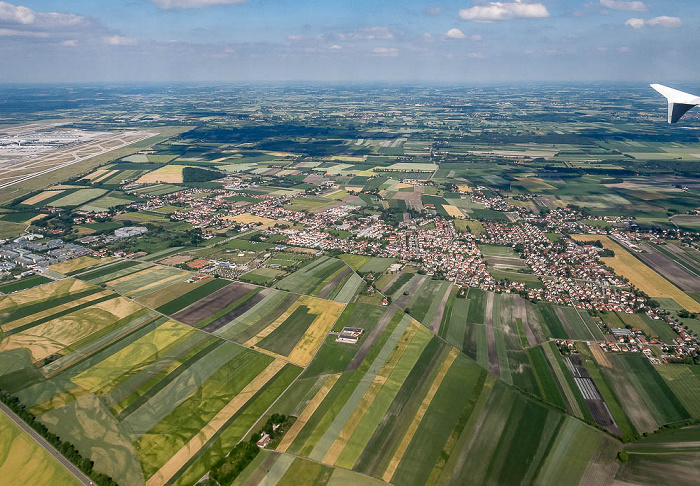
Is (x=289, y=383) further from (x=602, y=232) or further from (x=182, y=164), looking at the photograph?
(x=182, y=164)

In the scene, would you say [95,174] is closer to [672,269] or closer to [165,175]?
[165,175]

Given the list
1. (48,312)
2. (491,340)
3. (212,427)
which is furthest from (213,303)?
(491,340)

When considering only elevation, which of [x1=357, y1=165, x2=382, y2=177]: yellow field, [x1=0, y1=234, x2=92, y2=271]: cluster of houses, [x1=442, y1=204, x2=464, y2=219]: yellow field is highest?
[x1=357, y1=165, x2=382, y2=177]: yellow field

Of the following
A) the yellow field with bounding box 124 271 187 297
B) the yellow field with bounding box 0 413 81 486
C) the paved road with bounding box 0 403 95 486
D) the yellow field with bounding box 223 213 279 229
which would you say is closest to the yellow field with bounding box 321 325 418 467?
the paved road with bounding box 0 403 95 486

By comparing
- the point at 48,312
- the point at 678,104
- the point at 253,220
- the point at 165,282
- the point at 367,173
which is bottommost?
the point at 48,312

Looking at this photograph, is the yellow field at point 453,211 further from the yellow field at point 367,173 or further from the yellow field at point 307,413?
the yellow field at point 307,413

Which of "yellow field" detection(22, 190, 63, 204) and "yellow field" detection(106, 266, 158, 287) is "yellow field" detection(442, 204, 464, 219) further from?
"yellow field" detection(22, 190, 63, 204)
